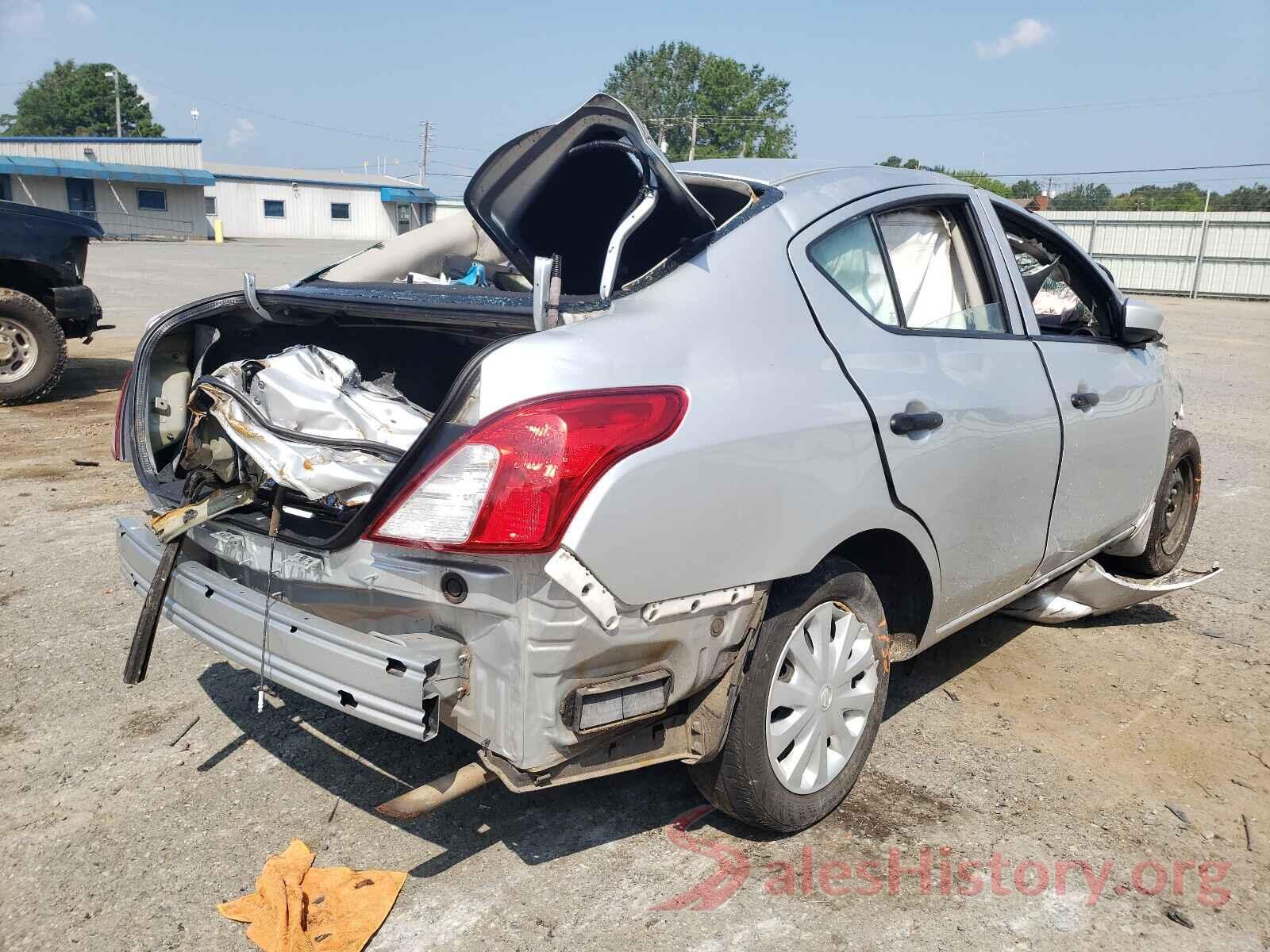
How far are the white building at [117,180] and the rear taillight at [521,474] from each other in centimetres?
4819

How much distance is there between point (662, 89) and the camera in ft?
276

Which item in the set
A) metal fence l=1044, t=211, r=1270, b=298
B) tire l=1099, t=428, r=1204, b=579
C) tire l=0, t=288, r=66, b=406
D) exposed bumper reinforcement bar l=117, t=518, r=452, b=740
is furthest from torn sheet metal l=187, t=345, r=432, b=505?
metal fence l=1044, t=211, r=1270, b=298

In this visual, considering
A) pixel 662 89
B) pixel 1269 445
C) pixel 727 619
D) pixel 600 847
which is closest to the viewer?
pixel 727 619

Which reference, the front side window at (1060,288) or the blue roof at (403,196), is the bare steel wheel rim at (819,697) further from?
the blue roof at (403,196)

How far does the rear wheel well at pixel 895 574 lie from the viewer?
113 inches

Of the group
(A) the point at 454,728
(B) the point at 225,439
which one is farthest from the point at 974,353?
(B) the point at 225,439

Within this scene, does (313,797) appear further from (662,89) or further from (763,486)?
Result: (662,89)

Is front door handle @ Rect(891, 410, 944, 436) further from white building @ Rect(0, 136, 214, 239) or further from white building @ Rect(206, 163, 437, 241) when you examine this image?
white building @ Rect(206, 163, 437, 241)

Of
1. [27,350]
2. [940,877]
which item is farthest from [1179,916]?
[27,350]

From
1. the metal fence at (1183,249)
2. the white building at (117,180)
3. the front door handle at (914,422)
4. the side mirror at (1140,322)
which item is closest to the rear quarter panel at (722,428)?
the front door handle at (914,422)

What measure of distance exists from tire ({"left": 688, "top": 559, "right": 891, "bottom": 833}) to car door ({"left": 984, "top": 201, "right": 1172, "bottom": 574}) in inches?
43.1

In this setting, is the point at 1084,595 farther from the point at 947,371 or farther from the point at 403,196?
the point at 403,196

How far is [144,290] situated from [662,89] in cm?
7299

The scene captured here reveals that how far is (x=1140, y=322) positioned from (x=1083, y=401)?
22.0 inches
